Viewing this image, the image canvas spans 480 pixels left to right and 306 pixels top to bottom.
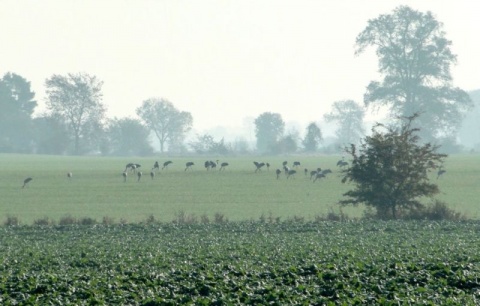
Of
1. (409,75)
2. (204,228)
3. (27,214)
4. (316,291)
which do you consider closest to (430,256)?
(316,291)

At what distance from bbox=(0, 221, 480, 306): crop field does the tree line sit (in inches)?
2268

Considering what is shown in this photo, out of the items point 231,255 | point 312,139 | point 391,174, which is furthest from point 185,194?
point 312,139

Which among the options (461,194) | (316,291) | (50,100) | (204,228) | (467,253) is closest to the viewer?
(316,291)

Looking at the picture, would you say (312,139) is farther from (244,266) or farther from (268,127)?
(244,266)

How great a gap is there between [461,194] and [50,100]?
112851 millimetres

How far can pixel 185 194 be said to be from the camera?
2436 inches

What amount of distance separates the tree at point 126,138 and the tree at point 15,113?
48.8ft

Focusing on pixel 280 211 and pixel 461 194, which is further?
pixel 461 194

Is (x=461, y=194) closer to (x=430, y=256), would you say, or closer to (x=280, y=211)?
(x=280, y=211)

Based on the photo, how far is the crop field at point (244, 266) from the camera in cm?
1916

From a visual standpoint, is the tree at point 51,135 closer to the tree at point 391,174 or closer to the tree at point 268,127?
the tree at point 268,127

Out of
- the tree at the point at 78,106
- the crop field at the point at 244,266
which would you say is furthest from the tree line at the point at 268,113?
the crop field at the point at 244,266

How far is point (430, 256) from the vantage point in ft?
84.2

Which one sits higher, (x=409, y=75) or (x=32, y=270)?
(x=409, y=75)
